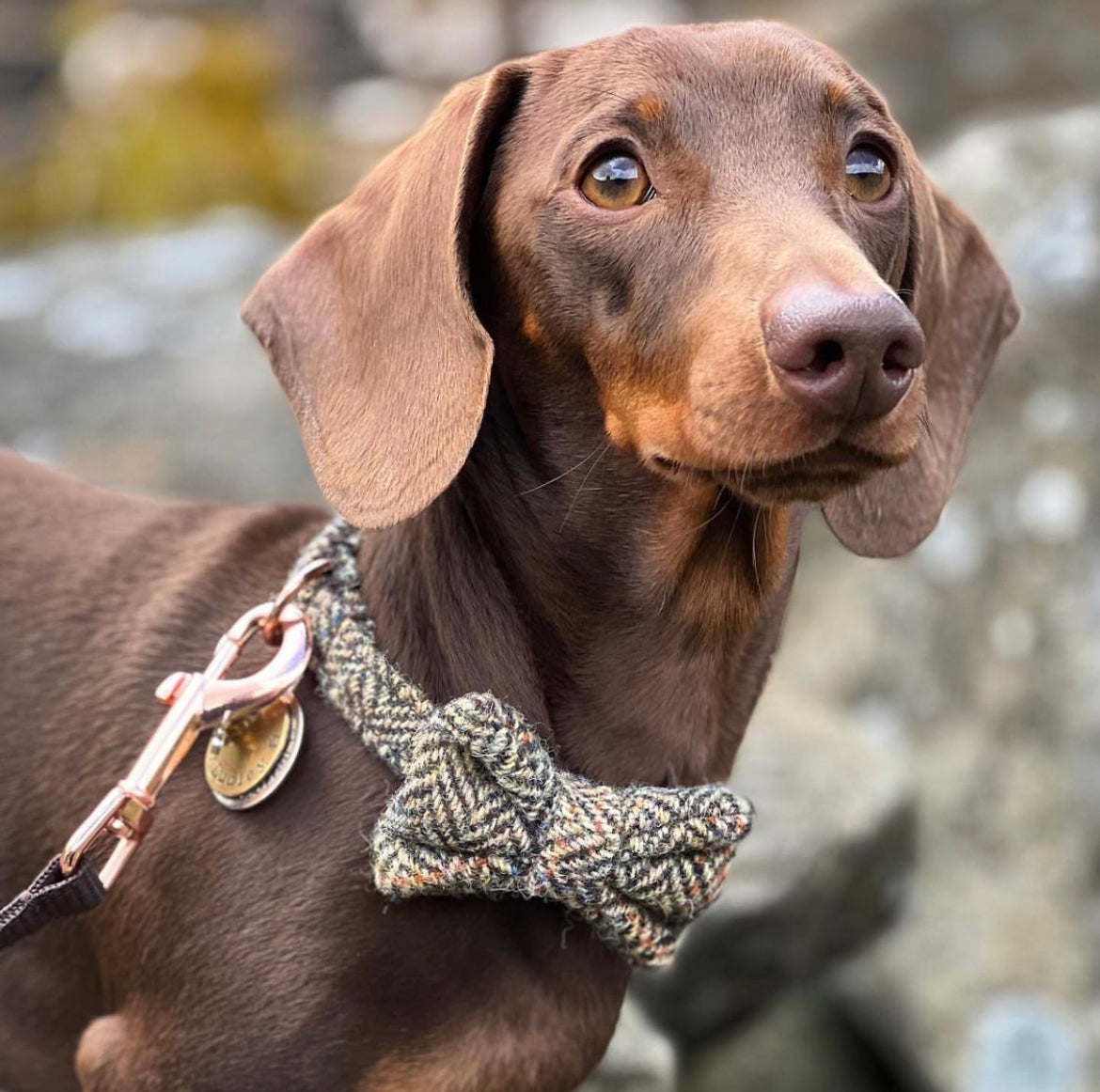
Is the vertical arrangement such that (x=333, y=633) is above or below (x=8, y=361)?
above

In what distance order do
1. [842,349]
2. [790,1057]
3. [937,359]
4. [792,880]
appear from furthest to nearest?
[790,1057] → [792,880] → [937,359] → [842,349]

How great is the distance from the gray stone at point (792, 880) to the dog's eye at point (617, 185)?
74.5 inches

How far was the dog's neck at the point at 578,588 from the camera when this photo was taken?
213 centimetres

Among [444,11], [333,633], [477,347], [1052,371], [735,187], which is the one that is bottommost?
[444,11]

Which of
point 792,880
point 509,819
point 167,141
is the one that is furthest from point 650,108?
point 167,141

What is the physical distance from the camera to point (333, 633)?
216 cm

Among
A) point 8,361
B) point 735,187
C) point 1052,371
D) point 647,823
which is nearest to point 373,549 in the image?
point 647,823

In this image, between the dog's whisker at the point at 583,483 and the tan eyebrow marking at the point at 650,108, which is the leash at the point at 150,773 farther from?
the tan eyebrow marking at the point at 650,108

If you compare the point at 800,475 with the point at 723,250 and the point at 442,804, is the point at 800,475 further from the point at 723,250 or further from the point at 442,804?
the point at 442,804

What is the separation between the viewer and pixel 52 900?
204 centimetres

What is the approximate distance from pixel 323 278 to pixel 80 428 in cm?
324

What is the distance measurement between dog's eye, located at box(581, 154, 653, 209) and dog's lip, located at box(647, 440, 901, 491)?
0.35m

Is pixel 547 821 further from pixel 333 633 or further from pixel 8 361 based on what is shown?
pixel 8 361

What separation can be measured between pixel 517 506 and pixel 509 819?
1.39 feet
